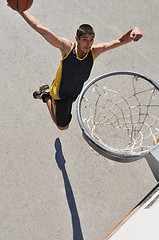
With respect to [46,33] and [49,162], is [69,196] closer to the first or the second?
[49,162]

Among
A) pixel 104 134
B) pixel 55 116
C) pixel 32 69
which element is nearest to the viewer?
pixel 55 116

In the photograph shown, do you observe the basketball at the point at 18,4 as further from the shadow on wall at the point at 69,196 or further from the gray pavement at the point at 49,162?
the shadow on wall at the point at 69,196

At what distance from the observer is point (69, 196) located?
395cm

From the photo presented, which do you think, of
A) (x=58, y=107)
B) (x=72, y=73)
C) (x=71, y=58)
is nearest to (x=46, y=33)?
(x=71, y=58)

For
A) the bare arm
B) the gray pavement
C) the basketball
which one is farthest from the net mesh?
the basketball

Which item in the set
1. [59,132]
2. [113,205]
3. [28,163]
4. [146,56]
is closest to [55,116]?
[59,132]

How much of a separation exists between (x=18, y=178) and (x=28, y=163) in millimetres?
203

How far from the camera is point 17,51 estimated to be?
451 cm

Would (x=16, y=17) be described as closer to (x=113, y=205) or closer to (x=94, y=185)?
(x=94, y=185)

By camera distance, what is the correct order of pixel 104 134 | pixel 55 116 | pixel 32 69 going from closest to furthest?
1. pixel 55 116
2. pixel 104 134
3. pixel 32 69

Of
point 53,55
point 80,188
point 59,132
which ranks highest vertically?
point 53,55

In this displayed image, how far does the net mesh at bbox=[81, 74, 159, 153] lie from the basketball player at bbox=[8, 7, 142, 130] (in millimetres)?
372

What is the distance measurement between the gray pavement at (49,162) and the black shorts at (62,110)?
0.37 metres

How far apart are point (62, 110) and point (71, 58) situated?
68cm
